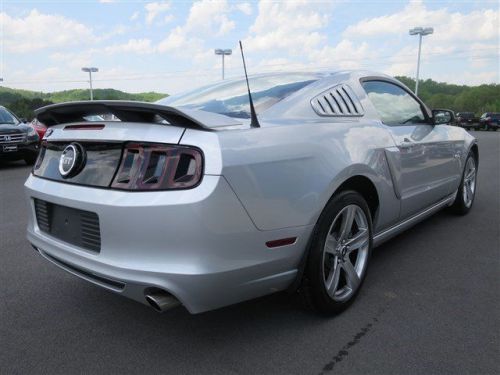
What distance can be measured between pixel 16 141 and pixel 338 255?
29.7ft

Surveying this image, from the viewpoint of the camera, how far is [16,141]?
374 inches

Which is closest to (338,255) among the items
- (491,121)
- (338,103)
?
(338,103)

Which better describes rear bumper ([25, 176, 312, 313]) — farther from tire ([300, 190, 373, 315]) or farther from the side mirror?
the side mirror

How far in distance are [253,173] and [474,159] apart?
4.20 metres

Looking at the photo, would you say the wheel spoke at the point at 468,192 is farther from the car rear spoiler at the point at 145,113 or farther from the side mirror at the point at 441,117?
the car rear spoiler at the point at 145,113

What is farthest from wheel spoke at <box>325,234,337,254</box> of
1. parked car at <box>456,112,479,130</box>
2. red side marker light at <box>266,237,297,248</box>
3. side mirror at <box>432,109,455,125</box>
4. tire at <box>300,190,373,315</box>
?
parked car at <box>456,112,479,130</box>

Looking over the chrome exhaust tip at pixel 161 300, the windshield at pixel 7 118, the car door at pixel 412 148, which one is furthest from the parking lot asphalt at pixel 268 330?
the windshield at pixel 7 118

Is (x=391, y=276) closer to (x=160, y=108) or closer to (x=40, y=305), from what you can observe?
(x=160, y=108)

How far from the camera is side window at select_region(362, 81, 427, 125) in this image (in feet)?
10.4

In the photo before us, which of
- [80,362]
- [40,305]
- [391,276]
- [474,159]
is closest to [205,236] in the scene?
[80,362]

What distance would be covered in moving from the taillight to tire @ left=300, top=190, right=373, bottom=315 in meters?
0.82

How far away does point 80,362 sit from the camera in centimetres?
213

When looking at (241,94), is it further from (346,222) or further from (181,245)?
(181,245)

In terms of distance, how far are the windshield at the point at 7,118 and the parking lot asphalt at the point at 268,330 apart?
7.98 meters
